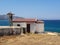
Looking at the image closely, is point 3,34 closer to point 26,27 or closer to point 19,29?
point 19,29

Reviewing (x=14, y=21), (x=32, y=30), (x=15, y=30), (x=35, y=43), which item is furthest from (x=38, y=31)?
(x=35, y=43)

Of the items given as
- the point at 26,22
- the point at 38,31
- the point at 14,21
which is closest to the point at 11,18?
the point at 14,21

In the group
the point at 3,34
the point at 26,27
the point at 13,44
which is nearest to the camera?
the point at 13,44

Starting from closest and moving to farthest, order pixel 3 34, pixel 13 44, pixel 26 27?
pixel 13 44 < pixel 3 34 < pixel 26 27

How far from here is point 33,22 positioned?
84.3 ft

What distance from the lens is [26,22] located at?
25.6 m

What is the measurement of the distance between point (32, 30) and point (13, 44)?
32.0 ft

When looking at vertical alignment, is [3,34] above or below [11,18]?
below

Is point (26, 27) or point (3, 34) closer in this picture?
point (3, 34)

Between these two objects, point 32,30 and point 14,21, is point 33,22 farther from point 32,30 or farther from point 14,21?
point 14,21

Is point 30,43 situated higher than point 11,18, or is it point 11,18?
point 11,18

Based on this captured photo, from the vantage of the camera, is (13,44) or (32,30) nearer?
(13,44)

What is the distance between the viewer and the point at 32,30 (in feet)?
84.7

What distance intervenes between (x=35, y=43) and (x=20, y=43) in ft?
4.69
